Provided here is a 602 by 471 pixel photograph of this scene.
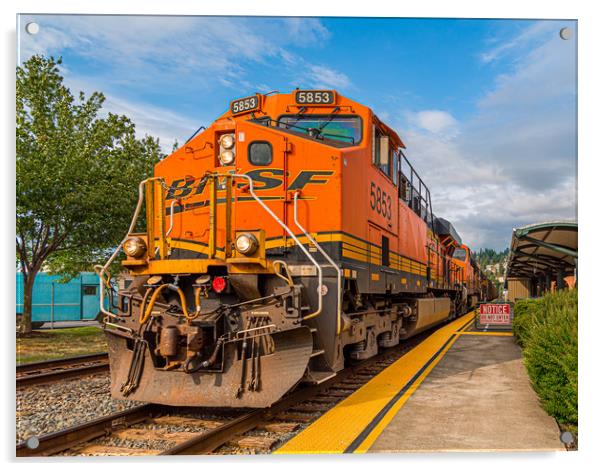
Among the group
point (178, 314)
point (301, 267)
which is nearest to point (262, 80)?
point (301, 267)

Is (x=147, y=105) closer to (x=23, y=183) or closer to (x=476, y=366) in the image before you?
(x=23, y=183)

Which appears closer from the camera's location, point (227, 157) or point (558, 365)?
point (558, 365)

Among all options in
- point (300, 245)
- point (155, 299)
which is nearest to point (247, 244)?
point (300, 245)

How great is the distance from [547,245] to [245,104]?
5.30 m

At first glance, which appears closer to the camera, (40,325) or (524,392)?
(524,392)

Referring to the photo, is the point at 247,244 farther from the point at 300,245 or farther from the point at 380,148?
the point at 380,148

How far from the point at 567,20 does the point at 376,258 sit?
132 inches

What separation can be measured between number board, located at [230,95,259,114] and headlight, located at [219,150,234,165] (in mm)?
942

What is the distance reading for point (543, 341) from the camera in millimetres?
5426

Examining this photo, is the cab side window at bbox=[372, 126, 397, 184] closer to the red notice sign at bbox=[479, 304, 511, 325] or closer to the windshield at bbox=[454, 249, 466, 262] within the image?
the red notice sign at bbox=[479, 304, 511, 325]

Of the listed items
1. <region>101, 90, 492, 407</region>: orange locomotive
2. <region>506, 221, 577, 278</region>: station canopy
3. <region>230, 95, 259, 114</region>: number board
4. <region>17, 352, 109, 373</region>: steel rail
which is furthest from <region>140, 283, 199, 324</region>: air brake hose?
<region>506, 221, 577, 278</region>: station canopy

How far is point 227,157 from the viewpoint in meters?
5.84

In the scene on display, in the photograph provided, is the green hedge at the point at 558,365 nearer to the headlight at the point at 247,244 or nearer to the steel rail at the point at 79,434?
the headlight at the point at 247,244

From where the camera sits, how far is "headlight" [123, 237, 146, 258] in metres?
5.20
